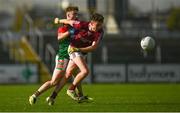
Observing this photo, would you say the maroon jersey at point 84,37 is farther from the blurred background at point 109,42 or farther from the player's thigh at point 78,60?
the blurred background at point 109,42

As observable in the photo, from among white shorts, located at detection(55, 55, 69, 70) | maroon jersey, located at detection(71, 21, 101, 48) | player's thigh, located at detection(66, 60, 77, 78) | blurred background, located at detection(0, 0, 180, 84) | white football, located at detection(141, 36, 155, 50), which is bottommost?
blurred background, located at detection(0, 0, 180, 84)

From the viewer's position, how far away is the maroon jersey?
17.1 m

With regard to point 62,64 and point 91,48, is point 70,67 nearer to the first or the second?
point 62,64

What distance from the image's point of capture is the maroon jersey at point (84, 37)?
17.1 metres

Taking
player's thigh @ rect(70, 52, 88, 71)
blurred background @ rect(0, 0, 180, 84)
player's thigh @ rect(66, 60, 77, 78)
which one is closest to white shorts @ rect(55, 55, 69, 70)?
player's thigh @ rect(70, 52, 88, 71)

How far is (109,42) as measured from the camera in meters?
52.2

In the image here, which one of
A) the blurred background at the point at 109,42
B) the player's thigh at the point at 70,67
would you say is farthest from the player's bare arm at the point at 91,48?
the blurred background at the point at 109,42

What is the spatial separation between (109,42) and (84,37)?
3505 centimetres

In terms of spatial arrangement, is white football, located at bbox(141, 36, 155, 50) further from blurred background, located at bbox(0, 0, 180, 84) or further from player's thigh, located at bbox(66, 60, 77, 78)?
blurred background, located at bbox(0, 0, 180, 84)

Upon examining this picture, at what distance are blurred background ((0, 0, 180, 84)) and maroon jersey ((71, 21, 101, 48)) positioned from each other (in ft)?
71.9

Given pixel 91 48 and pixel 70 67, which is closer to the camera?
pixel 91 48

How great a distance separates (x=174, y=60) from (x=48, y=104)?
30857mm

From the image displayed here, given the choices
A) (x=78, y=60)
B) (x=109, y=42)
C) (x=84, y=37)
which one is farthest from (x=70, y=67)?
(x=109, y=42)

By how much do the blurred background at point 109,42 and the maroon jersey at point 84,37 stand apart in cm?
2191
